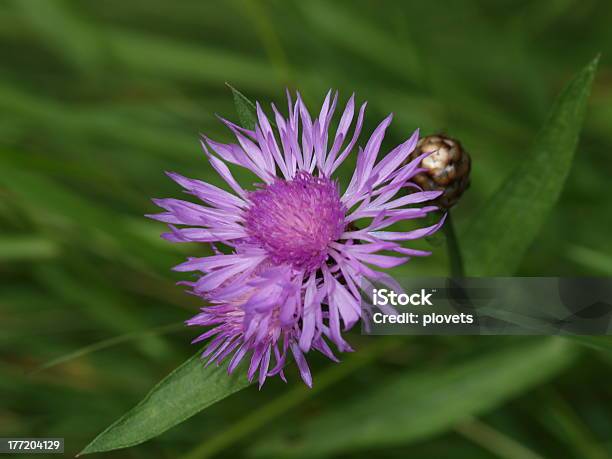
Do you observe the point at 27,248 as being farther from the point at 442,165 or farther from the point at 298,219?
the point at 442,165

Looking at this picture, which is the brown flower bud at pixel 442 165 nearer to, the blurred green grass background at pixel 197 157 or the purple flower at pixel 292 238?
the purple flower at pixel 292 238

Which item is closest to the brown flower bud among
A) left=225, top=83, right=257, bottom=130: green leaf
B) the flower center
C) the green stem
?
the green stem

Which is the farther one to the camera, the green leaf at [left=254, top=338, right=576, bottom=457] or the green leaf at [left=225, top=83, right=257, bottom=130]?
the green leaf at [left=254, top=338, right=576, bottom=457]

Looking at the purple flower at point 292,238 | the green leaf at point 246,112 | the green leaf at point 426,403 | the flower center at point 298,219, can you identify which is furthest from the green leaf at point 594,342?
the green leaf at point 246,112

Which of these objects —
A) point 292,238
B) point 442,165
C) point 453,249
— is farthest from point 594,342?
point 292,238

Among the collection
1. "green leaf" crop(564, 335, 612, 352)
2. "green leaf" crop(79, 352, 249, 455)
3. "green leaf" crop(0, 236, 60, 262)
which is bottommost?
"green leaf" crop(79, 352, 249, 455)

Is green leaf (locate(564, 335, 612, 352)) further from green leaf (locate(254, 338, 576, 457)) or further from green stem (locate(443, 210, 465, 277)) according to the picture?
green leaf (locate(254, 338, 576, 457))
